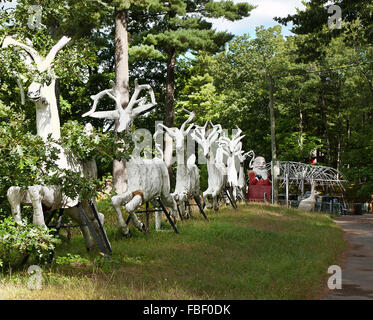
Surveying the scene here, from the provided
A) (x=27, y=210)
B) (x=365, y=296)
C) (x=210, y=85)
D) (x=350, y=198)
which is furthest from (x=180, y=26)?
(x=350, y=198)

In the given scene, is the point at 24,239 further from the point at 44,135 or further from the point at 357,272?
the point at 357,272

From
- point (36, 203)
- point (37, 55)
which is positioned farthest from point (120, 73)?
point (36, 203)

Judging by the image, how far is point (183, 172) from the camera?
13922mm

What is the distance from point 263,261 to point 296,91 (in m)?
30.4

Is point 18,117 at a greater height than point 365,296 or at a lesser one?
greater

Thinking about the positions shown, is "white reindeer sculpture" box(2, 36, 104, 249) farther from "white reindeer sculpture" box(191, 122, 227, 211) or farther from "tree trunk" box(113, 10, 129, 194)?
"white reindeer sculpture" box(191, 122, 227, 211)

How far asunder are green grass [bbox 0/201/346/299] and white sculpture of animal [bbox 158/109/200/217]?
1.16 meters

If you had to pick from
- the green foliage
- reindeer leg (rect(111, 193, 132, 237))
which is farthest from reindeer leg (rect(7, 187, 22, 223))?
reindeer leg (rect(111, 193, 132, 237))

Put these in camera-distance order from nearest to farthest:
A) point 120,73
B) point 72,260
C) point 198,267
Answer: point 72,260, point 198,267, point 120,73

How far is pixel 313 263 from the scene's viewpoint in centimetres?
885

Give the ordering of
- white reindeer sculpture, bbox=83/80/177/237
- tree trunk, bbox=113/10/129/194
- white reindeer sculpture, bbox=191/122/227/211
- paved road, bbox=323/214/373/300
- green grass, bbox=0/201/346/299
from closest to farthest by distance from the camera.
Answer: green grass, bbox=0/201/346/299 < paved road, bbox=323/214/373/300 < white reindeer sculpture, bbox=83/80/177/237 < tree trunk, bbox=113/10/129/194 < white reindeer sculpture, bbox=191/122/227/211

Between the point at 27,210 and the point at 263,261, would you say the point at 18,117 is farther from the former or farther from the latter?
the point at 263,261

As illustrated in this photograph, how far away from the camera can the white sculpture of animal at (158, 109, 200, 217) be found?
13.4 metres

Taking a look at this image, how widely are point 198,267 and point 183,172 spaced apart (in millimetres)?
6089
